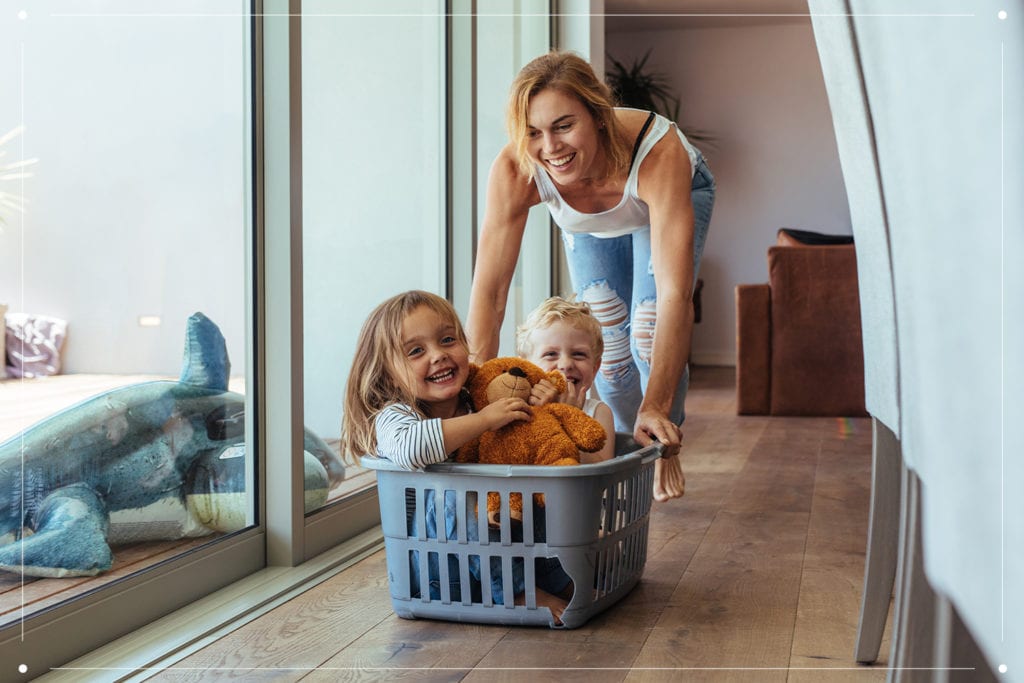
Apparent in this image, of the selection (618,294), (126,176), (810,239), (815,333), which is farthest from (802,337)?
(126,176)

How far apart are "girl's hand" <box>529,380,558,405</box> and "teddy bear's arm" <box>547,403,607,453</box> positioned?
0.08 ft

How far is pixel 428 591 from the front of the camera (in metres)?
1.58

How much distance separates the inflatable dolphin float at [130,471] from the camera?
1.34m

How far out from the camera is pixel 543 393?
1648 mm

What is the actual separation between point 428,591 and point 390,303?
0.46 metres

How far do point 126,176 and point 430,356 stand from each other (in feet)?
1.79

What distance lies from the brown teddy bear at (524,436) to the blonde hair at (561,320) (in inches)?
13.2

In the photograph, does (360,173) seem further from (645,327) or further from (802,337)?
(802,337)

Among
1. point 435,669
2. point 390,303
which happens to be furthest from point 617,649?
point 390,303

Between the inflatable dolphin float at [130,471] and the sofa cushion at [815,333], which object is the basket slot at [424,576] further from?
the sofa cushion at [815,333]

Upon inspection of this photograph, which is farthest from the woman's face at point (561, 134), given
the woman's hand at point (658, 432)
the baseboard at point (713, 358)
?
the baseboard at point (713, 358)

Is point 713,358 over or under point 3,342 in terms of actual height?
under

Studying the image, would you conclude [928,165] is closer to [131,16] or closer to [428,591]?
[428,591]

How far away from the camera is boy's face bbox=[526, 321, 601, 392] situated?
6.46 ft
